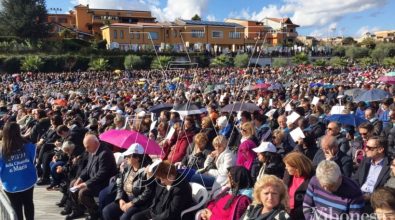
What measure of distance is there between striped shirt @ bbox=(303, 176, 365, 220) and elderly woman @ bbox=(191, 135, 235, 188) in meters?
1.71

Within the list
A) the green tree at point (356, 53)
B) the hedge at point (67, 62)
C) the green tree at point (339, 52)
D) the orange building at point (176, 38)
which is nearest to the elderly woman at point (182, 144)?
the hedge at point (67, 62)

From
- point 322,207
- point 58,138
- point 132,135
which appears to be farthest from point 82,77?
point 322,207

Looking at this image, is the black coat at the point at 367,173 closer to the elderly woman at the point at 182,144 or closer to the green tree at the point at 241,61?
the elderly woman at the point at 182,144

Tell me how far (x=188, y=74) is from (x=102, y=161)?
2638 centimetres

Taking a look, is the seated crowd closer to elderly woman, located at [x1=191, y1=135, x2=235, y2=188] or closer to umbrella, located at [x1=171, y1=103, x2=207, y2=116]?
elderly woman, located at [x1=191, y1=135, x2=235, y2=188]

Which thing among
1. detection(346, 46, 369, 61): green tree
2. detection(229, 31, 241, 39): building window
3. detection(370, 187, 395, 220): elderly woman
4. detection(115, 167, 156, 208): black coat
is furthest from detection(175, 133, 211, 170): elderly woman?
detection(229, 31, 241, 39): building window

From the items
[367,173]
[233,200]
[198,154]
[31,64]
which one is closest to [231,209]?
[233,200]

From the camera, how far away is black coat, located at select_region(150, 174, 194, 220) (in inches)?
207

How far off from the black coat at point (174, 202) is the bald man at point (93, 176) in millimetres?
1492

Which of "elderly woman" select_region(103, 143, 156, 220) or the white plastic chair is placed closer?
the white plastic chair

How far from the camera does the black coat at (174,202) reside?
5.26 m

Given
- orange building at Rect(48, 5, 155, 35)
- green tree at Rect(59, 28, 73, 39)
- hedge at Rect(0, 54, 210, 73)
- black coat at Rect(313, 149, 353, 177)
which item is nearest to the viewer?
black coat at Rect(313, 149, 353, 177)

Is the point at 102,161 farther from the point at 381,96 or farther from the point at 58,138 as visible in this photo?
the point at 381,96

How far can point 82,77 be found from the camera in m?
39.1
